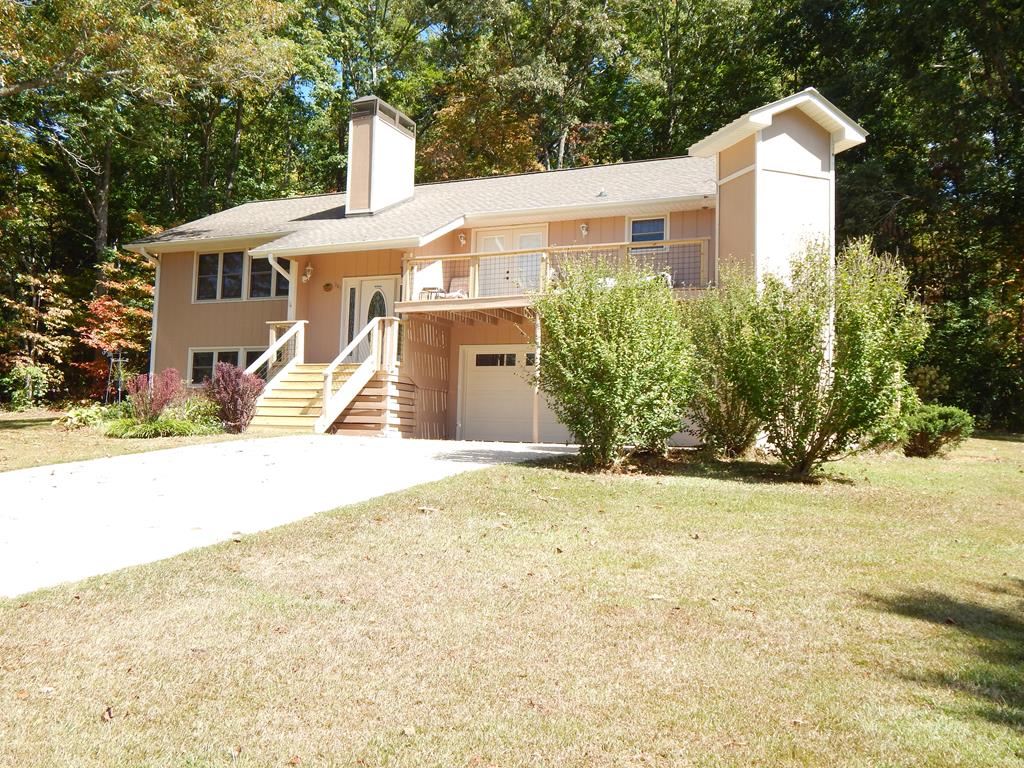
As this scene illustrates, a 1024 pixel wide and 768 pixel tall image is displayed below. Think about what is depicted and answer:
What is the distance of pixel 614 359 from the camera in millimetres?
9836

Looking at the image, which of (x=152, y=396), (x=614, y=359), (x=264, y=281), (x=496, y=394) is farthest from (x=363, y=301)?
(x=614, y=359)

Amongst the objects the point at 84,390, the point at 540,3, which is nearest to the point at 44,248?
the point at 84,390

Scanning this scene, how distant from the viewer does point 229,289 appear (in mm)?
20172

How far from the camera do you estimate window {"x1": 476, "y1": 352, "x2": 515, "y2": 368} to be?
18.1m

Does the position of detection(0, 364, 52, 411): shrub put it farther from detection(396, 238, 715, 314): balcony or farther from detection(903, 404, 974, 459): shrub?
detection(903, 404, 974, 459): shrub

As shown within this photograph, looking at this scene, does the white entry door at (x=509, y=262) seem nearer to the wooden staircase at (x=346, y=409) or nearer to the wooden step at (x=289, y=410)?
the wooden staircase at (x=346, y=409)

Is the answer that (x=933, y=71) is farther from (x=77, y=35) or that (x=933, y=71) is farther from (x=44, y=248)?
(x=44, y=248)

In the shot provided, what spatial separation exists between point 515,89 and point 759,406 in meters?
20.4

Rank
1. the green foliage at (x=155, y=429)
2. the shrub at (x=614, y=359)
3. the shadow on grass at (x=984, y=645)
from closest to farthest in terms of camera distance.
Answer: the shadow on grass at (x=984, y=645)
the shrub at (x=614, y=359)
the green foliage at (x=155, y=429)

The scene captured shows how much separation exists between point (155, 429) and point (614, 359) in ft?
27.5

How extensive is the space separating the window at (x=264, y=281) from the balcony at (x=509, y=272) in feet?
15.1

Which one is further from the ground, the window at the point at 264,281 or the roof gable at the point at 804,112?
the roof gable at the point at 804,112

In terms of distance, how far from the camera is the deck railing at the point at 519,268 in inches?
586

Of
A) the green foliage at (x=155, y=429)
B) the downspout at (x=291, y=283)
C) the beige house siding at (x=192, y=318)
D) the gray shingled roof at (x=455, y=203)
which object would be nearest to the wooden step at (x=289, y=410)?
the green foliage at (x=155, y=429)
